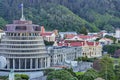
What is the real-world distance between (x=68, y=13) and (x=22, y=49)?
73.6 meters

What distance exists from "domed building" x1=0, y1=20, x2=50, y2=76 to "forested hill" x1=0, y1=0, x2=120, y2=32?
56.8 m

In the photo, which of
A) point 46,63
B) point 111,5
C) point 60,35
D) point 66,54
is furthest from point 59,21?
point 46,63

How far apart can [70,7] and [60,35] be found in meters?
35.4

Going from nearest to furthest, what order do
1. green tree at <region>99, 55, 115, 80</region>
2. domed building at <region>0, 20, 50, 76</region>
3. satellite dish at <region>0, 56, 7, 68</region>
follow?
green tree at <region>99, 55, 115, 80</region>
satellite dish at <region>0, 56, 7, 68</region>
domed building at <region>0, 20, 50, 76</region>

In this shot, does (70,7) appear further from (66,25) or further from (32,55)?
(32,55)

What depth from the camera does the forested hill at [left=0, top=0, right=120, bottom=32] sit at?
138375 millimetres

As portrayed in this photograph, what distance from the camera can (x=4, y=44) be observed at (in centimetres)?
7425

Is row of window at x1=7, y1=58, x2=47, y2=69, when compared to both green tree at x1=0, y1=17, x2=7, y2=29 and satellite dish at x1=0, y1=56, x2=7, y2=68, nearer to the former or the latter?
satellite dish at x1=0, y1=56, x2=7, y2=68

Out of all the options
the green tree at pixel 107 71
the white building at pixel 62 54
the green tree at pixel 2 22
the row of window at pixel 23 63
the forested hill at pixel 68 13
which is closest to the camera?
the green tree at pixel 107 71

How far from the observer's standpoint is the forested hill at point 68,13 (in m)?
138

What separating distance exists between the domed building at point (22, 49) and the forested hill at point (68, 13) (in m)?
56.8

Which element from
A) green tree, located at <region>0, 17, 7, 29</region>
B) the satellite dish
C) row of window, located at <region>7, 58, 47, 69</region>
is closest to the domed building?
row of window, located at <region>7, 58, 47, 69</region>

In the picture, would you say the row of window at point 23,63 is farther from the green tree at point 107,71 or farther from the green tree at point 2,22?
the green tree at point 2,22

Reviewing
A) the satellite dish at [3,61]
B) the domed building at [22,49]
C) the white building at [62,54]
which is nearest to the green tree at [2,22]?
the white building at [62,54]
